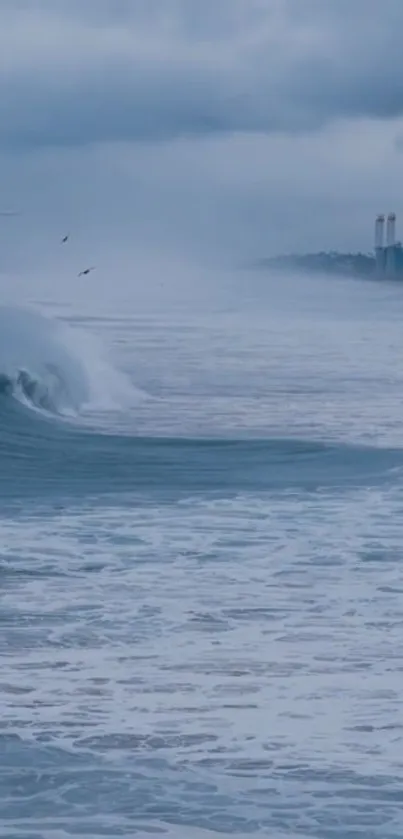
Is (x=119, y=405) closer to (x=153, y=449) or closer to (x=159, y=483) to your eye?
(x=153, y=449)

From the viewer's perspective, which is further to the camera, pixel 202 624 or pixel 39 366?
pixel 39 366

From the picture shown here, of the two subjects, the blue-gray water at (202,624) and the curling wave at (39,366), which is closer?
the blue-gray water at (202,624)

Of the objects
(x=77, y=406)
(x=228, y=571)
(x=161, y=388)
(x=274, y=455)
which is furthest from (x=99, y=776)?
(x=161, y=388)

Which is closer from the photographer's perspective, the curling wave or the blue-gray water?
the blue-gray water

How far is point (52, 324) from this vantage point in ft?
89.4

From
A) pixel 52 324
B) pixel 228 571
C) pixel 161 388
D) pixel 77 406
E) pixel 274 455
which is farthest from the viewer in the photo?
pixel 52 324

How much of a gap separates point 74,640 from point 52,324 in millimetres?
20272

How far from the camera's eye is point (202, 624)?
7.63 metres

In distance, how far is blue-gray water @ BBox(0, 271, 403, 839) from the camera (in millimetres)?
5297

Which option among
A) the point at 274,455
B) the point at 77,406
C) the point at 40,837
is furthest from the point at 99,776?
the point at 77,406

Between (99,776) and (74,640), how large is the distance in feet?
6.07

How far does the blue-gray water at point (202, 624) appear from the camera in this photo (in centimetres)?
530

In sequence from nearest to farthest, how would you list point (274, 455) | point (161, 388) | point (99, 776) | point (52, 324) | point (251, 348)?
point (99, 776) → point (274, 455) → point (161, 388) → point (52, 324) → point (251, 348)

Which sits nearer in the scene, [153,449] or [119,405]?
[153,449]
